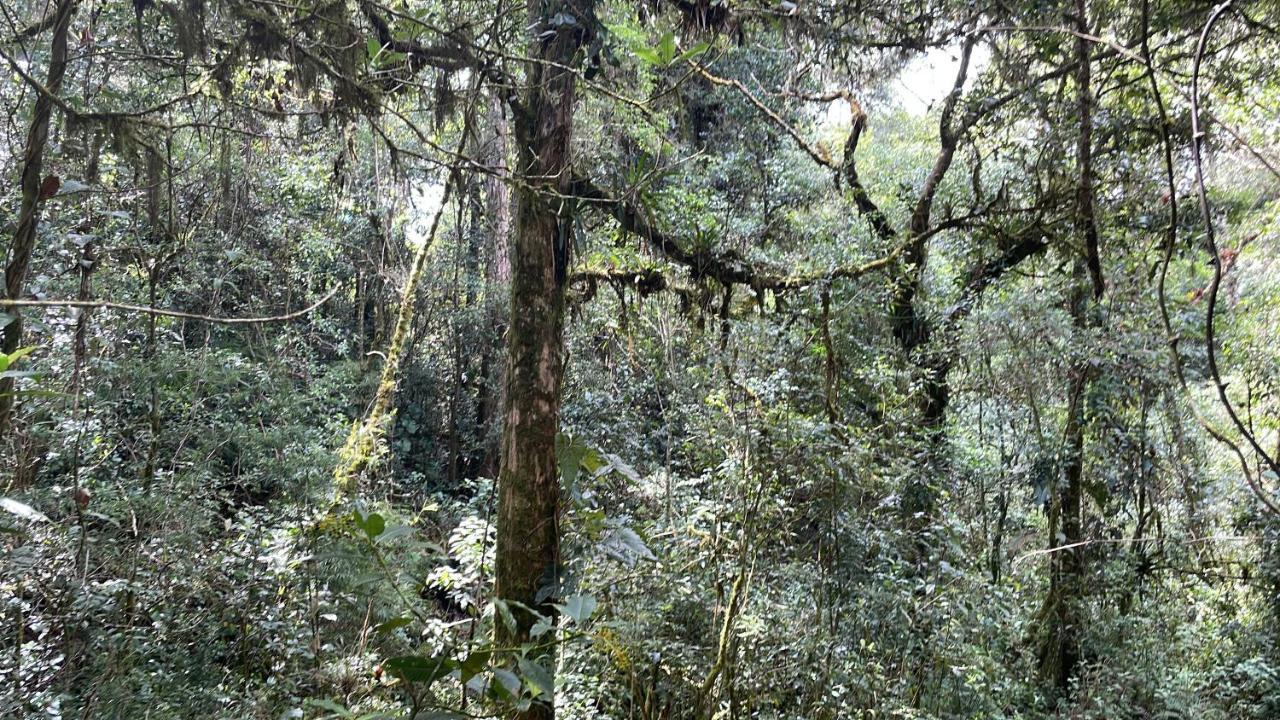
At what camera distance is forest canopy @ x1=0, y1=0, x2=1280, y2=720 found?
3256 millimetres

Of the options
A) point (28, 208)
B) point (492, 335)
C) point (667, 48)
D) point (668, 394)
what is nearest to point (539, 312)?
point (667, 48)

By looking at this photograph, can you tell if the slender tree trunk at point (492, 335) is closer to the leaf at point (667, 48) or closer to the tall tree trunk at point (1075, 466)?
the tall tree trunk at point (1075, 466)

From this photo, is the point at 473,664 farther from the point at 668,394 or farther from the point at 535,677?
the point at 668,394

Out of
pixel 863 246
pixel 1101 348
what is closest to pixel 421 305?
pixel 863 246

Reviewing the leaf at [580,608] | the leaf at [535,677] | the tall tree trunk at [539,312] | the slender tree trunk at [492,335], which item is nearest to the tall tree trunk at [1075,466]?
the tall tree trunk at [539,312]

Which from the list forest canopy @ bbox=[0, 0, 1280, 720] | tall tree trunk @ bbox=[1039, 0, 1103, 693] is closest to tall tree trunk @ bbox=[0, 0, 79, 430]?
forest canopy @ bbox=[0, 0, 1280, 720]

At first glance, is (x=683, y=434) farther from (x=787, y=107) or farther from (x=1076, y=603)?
(x=787, y=107)

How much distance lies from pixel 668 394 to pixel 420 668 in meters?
4.15

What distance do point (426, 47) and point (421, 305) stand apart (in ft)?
19.7

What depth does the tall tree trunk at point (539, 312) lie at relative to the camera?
10.6 ft

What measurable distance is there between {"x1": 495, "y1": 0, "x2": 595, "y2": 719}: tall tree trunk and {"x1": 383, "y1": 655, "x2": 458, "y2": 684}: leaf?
4.68ft

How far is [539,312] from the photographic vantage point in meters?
3.37

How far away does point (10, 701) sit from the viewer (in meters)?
2.63

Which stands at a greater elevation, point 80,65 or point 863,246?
point 80,65
